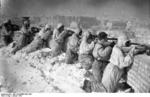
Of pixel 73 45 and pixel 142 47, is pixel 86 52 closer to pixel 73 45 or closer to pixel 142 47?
pixel 73 45

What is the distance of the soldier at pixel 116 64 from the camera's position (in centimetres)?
339

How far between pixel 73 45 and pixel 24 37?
759mm

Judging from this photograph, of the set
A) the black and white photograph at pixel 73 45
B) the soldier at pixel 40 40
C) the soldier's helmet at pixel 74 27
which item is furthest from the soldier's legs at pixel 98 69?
the soldier at pixel 40 40

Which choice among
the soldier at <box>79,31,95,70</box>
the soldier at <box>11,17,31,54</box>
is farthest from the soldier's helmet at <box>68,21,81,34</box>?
the soldier at <box>11,17,31,54</box>

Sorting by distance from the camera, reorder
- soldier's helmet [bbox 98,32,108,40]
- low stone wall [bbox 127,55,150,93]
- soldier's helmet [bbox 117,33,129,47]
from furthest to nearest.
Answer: soldier's helmet [bbox 98,32,108,40] → soldier's helmet [bbox 117,33,129,47] → low stone wall [bbox 127,55,150,93]

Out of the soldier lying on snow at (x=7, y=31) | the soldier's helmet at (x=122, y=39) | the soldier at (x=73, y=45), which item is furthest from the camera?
the soldier lying on snow at (x=7, y=31)

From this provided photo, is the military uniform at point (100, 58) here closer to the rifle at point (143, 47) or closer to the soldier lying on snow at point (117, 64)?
the soldier lying on snow at point (117, 64)

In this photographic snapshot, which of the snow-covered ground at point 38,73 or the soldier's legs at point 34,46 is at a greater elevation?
the soldier's legs at point 34,46

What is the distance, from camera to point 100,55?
3533 mm

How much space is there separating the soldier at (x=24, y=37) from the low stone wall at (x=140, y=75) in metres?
1.59

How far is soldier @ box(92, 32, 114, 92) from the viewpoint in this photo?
3.52 m

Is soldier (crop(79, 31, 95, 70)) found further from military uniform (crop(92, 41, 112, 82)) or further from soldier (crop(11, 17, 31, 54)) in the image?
soldier (crop(11, 17, 31, 54))

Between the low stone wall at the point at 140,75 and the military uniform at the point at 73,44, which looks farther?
the military uniform at the point at 73,44

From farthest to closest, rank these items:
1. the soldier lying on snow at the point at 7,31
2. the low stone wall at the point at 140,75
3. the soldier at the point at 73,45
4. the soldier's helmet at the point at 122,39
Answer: the soldier lying on snow at the point at 7,31 < the soldier at the point at 73,45 < the soldier's helmet at the point at 122,39 < the low stone wall at the point at 140,75
